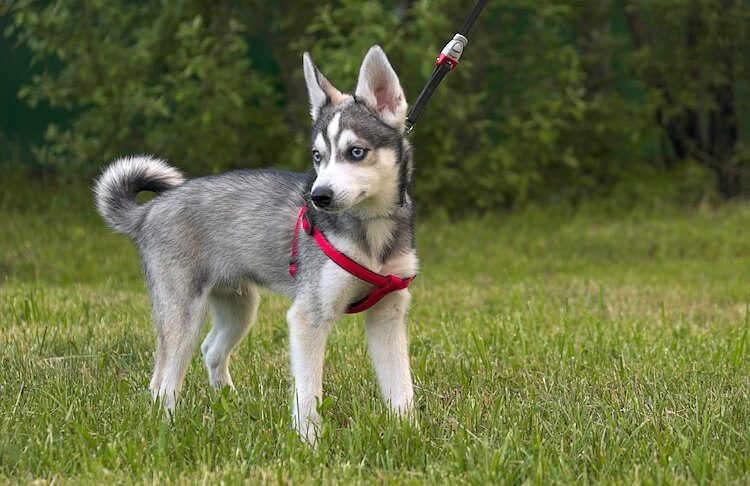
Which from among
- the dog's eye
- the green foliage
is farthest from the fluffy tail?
the green foliage

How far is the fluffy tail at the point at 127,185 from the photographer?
4.82 meters

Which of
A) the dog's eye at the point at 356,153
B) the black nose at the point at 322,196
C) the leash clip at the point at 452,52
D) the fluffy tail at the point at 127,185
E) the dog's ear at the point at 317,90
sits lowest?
the fluffy tail at the point at 127,185

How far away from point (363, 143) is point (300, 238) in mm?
563

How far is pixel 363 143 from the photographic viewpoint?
385 cm

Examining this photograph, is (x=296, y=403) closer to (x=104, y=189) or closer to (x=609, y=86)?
(x=104, y=189)

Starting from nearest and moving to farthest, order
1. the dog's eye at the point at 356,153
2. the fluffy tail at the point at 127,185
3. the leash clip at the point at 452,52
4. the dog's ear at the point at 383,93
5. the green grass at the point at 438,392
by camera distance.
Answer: the green grass at the point at 438,392 → the dog's eye at the point at 356,153 → the dog's ear at the point at 383,93 → the leash clip at the point at 452,52 → the fluffy tail at the point at 127,185

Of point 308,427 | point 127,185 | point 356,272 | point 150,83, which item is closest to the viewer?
point 308,427

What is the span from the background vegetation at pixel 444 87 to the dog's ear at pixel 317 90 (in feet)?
17.2

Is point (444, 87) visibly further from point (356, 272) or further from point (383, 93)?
point (356, 272)

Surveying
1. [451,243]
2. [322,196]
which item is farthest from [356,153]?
[451,243]

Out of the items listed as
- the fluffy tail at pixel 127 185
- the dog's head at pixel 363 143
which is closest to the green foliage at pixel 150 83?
the fluffy tail at pixel 127 185

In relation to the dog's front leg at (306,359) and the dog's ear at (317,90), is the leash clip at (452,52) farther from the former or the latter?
the dog's front leg at (306,359)

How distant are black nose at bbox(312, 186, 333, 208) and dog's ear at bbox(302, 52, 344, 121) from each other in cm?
55

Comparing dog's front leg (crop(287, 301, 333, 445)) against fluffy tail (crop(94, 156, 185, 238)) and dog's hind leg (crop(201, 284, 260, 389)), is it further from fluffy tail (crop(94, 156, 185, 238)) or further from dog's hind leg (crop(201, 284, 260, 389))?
fluffy tail (crop(94, 156, 185, 238))
